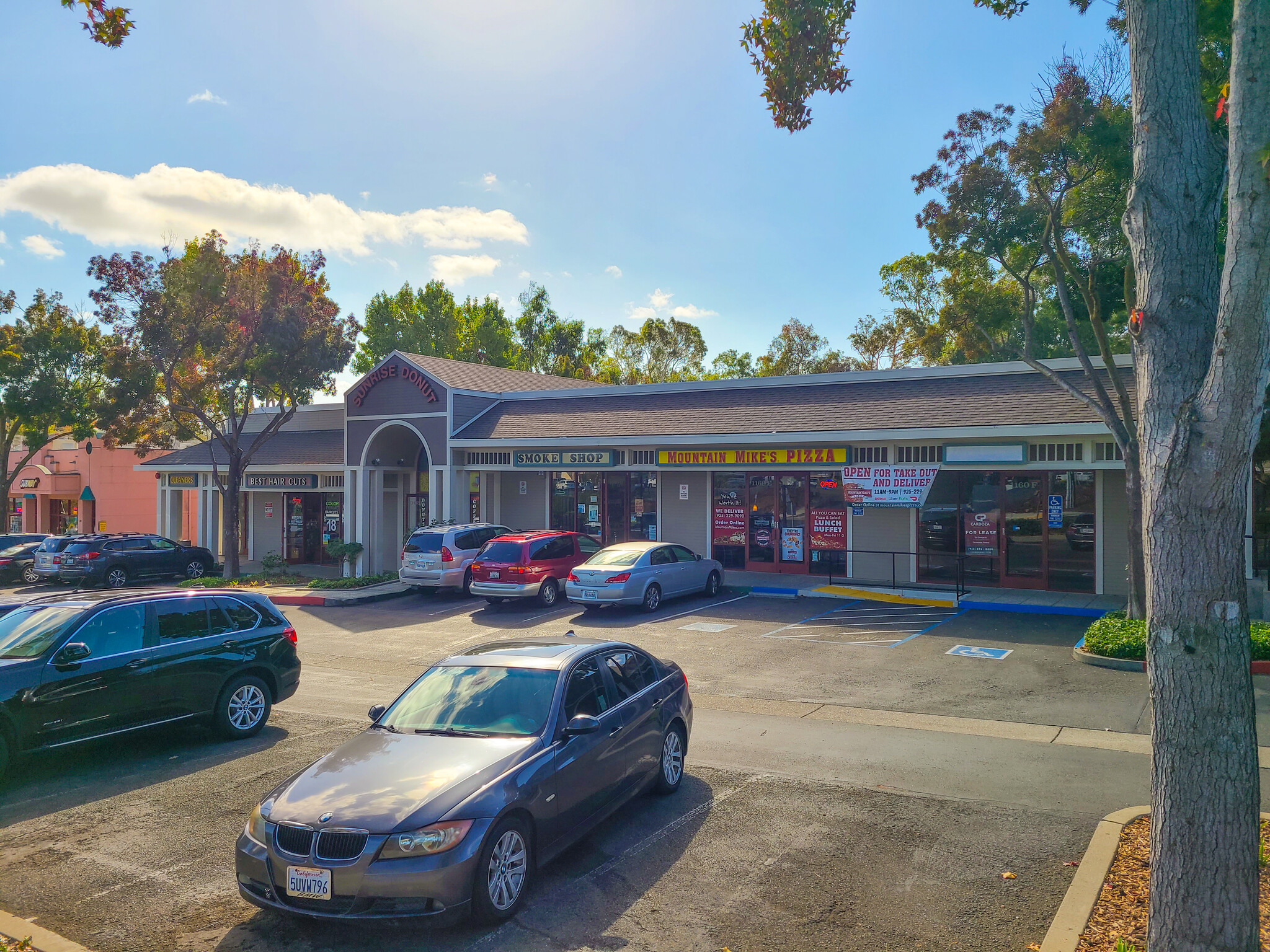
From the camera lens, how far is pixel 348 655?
1559 centimetres

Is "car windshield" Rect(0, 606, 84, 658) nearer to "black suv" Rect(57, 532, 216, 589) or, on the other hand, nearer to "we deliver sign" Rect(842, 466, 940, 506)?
"we deliver sign" Rect(842, 466, 940, 506)

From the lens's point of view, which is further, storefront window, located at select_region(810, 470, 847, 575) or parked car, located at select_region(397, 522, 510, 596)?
storefront window, located at select_region(810, 470, 847, 575)

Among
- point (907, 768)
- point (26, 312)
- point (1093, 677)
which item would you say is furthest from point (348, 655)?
point (26, 312)

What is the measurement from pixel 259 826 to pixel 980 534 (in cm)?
1829

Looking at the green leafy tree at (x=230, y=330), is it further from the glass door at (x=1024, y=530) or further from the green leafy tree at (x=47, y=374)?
the glass door at (x=1024, y=530)

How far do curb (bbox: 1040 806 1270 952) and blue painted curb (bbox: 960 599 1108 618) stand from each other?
10.9m

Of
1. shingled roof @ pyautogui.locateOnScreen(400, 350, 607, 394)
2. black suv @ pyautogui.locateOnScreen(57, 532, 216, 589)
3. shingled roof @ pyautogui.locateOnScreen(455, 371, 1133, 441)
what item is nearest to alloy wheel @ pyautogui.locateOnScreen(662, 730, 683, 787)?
shingled roof @ pyautogui.locateOnScreen(455, 371, 1133, 441)

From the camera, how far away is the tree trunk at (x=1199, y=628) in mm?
4332

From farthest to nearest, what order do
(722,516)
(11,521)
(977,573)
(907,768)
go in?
(11,521)
(722,516)
(977,573)
(907,768)

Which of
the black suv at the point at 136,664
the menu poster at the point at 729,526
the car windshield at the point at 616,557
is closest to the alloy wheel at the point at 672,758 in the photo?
the black suv at the point at 136,664

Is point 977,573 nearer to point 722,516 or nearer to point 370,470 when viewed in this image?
point 722,516

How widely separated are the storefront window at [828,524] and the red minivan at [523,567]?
6.21m

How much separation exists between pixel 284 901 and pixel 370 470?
2300cm

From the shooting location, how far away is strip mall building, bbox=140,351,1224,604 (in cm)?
1953
